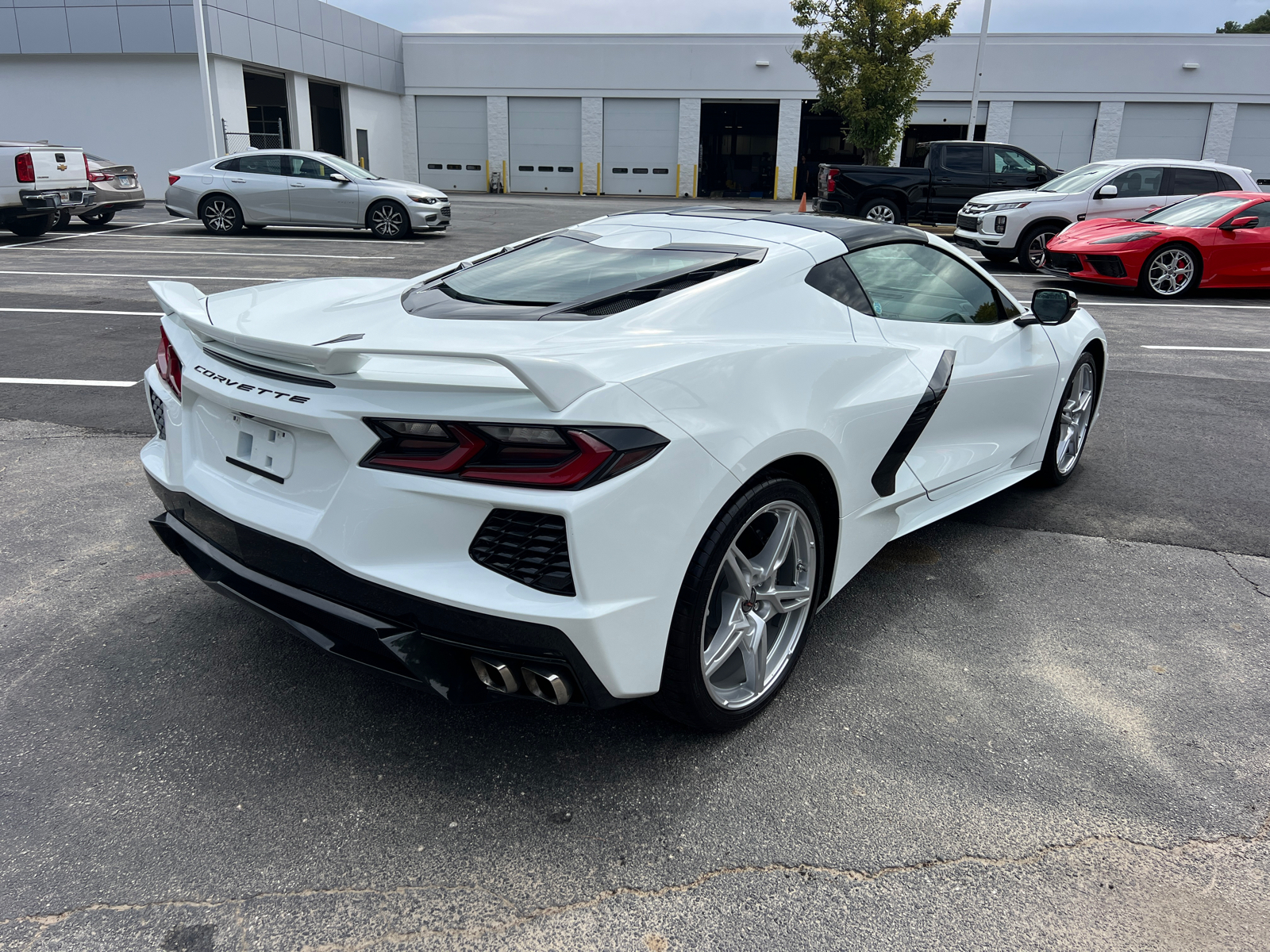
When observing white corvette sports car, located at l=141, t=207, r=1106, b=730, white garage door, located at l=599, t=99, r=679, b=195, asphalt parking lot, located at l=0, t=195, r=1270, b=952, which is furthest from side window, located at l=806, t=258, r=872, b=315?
white garage door, located at l=599, t=99, r=679, b=195

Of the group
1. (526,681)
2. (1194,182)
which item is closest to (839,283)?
(526,681)

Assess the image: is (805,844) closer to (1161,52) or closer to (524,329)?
(524,329)

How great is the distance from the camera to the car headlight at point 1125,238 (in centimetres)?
1132

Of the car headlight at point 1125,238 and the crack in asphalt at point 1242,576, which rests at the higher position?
the car headlight at point 1125,238

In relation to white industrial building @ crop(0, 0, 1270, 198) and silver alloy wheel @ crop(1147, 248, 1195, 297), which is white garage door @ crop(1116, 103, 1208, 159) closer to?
white industrial building @ crop(0, 0, 1270, 198)

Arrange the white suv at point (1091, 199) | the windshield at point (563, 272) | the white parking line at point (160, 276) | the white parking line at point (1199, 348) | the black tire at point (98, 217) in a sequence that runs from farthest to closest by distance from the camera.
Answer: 1. the black tire at point (98, 217)
2. the white suv at point (1091, 199)
3. the white parking line at point (160, 276)
4. the white parking line at point (1199, 348)
5. the windshield at point (563, 272)

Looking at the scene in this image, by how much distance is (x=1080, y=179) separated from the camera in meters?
13.9

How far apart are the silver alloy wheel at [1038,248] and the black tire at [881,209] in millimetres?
3470

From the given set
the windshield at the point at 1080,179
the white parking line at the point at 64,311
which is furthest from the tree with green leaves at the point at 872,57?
the white parking line at the point at 64,311

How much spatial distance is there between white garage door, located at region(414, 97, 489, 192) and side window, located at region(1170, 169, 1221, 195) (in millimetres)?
27358

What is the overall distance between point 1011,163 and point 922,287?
1578 cm

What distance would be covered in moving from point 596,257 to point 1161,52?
3730 centimetres

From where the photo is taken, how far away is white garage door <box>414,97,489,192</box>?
3575 centimetres

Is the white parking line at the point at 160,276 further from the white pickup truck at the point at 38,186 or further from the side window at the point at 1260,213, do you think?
the side window at the point at 1260,213
